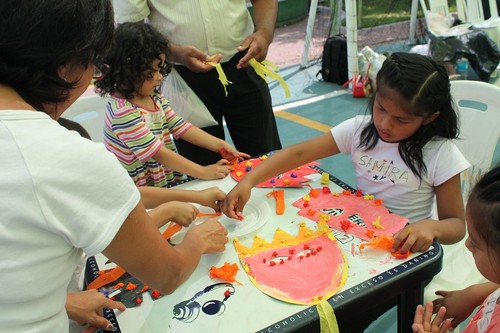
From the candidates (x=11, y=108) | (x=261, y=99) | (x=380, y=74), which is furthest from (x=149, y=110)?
(x=11, y=108)

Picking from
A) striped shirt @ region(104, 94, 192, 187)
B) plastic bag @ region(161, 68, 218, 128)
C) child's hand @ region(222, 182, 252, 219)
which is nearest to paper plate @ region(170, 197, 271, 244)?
child's hand @ region(222, 182, 252, 219)

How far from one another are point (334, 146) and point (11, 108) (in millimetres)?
1175

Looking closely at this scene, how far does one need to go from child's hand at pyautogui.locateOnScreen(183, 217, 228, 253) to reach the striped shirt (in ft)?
2.07

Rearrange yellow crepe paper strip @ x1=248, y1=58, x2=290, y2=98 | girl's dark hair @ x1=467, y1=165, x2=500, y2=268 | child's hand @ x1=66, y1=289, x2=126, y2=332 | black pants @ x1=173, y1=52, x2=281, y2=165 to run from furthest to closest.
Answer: black pants @ x1=173, y1=52, x2=281, y2=165 → yellow crepe paper strip @ x1=248, y1=58, x2=290, y2=98 → child's hand @ x1=66, y1=289, x2=126, y2=332 → girl's dark hair @ x1=467, y1=165, x2=500, y2=268

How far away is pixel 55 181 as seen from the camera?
668mm

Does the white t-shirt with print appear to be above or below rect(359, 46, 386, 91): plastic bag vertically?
above

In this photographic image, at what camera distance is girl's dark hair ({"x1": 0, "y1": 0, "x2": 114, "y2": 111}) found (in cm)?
67

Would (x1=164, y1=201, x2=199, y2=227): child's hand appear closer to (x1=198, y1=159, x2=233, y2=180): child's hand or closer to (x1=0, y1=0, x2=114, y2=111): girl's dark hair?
(x1=198, y1=159, x2=233, y2=180): child's hand

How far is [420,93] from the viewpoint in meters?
1.36

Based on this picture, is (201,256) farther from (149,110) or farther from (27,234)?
(149,110)

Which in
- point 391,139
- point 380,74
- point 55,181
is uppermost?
point 55,181

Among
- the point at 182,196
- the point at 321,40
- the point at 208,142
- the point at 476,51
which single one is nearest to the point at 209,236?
the point at 182,196

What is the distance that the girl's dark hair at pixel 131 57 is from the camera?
1.75 meters

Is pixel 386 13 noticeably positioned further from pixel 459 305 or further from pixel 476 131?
pixel 459 305
